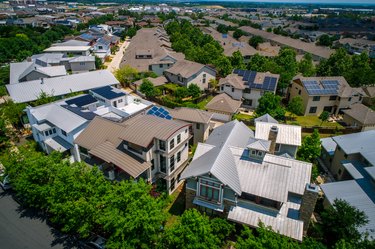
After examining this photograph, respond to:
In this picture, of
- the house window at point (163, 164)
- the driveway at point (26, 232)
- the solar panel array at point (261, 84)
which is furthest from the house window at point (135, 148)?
the solar panel array at point (261, 84)

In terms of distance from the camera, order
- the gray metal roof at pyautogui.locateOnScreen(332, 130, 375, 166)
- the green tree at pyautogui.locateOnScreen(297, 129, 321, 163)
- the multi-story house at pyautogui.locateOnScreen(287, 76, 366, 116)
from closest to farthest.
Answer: the gray metal roof at pyautogui.locateOnScreen(332, 130, 375, 166), the green tree at pyautogui.locateOnScreen(297, 129, 321, 163), the multi-story house at pyautogui.locateOnScreen(287, 76, 366, 116)

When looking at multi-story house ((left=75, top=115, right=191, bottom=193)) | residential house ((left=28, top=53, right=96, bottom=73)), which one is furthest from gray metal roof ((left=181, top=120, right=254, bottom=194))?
residential house ((left=28, top=53, right=96, bottom=73))

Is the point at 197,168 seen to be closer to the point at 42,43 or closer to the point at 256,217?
the point at 256,217

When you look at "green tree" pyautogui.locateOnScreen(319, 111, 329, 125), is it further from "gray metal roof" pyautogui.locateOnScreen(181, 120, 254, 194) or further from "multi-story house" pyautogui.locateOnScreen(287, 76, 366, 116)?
"gray metal roof" pyautogui.locateOnScreen(181, 120, 254, 194)

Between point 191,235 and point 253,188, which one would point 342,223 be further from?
point 191,235

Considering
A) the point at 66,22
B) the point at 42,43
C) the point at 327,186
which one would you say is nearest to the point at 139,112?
the point at 327,186

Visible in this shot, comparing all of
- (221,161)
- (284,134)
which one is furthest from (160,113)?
(284,134)

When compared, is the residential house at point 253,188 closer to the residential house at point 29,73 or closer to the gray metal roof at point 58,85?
the gray metal roof at point 58,85
